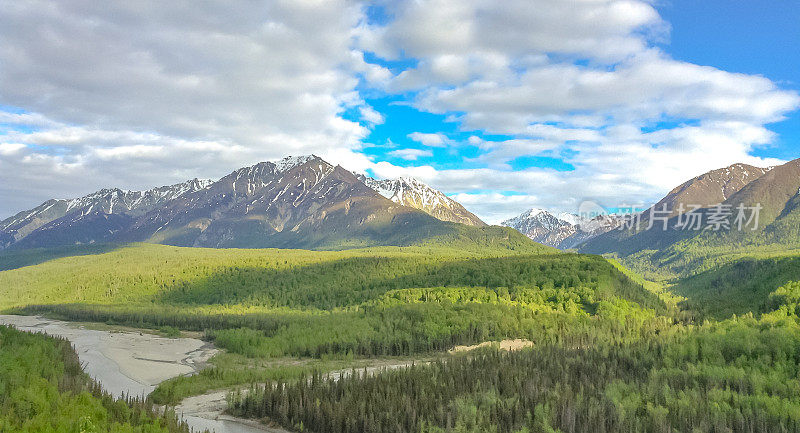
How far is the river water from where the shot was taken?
39000mm

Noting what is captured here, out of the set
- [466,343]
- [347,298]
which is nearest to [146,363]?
[466,343]

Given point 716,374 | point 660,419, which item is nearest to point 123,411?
point 660,419

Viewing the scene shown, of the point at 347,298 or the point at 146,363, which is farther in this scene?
the point at 347,298

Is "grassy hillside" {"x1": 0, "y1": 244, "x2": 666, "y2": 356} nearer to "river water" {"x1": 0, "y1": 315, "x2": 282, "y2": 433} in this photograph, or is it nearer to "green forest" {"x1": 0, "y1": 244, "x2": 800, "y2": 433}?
"green forest" {"x1": 0, "y1": 244, "x2": 800, "y2": 433}

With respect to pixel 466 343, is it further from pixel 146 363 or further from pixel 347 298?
pixel 347 298

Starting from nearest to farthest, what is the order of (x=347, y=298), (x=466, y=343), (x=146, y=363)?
1. (x=146, y=363)
2. (x=466, y=343)
3. (x=347, y=298)

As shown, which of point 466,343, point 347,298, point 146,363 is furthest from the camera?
point 347,298

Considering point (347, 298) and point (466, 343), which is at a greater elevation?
point (347, 298)

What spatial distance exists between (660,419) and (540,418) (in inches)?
275

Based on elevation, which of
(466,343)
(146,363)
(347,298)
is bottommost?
(146,363)

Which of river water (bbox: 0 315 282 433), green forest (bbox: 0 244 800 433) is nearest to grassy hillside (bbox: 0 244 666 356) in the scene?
green forest (bbox: 0 244 800 433)

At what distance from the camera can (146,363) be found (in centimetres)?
7038

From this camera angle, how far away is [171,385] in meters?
48.1

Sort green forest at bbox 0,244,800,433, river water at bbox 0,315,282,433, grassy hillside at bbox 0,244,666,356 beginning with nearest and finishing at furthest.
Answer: green forest at bbox 0,244,800,433 → river water at bbox 0,315,282,433 → grassy hillside at bbox 0,244,666,356
